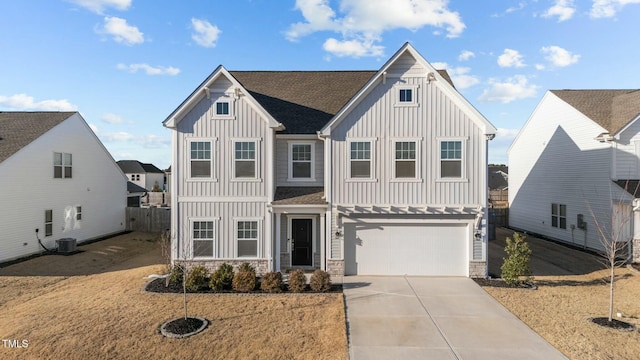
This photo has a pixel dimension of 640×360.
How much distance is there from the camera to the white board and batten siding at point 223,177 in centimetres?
1348

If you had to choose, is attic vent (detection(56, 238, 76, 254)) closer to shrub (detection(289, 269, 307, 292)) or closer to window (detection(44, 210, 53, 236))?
window (detection(44, 210, 53, 236))

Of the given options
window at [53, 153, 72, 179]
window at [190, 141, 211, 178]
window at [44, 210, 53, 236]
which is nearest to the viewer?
window at [190, 141, 211, 178]

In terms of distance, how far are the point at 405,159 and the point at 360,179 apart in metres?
1.97

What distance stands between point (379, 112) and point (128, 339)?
36.0 feet

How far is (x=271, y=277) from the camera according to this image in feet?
37.5

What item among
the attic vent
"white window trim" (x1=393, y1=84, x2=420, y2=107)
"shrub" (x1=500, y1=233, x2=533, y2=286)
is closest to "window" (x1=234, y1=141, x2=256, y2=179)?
"white window trim" (x1=393, y1=84, x2=420, y2=107)

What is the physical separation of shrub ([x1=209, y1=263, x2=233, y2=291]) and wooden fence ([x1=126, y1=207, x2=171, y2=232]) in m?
14.4

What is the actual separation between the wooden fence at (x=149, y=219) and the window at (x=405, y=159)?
710 inches

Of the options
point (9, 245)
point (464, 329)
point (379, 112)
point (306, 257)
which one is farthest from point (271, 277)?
point (9, 245)

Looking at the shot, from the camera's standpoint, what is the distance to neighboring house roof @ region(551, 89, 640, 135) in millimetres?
16938

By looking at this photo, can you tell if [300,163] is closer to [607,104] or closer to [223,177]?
[223,177]

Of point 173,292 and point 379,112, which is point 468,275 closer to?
point 379,112

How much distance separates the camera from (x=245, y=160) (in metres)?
13.6

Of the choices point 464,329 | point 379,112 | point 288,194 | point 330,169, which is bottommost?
point 464,329
